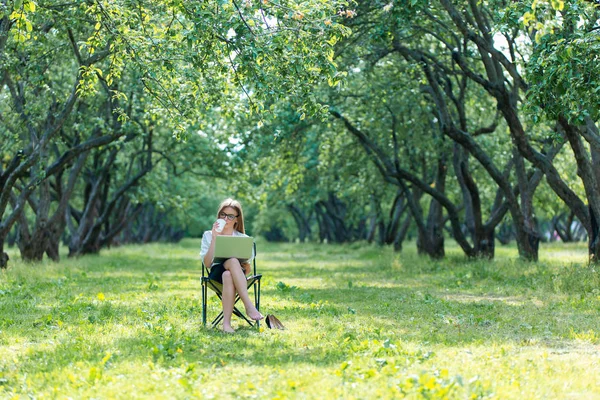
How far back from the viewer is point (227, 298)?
374 inches

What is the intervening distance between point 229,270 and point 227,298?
35cm

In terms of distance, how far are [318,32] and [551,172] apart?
348 inches

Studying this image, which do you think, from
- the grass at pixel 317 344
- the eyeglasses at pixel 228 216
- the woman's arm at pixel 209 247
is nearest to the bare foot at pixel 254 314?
the grass at pixel 317 344

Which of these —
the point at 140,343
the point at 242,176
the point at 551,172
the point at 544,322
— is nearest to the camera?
the point at 140,343

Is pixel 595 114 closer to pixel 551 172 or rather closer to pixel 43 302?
pixel 551 172

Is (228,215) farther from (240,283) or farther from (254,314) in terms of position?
(254,314)

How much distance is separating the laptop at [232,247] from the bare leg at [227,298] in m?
0.22

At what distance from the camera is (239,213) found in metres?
10.2

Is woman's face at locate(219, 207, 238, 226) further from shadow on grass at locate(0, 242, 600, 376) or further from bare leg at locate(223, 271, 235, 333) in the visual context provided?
shadow on grass at locate(0, 242, 600, 376)

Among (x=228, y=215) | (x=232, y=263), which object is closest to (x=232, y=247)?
(x=232, y=263)

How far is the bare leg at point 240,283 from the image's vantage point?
31.4ft

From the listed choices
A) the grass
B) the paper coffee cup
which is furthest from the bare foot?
the paper coffee cup

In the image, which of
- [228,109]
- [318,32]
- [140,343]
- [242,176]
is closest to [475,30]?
[228,109]

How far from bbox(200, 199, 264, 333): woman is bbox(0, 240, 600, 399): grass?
29cm
